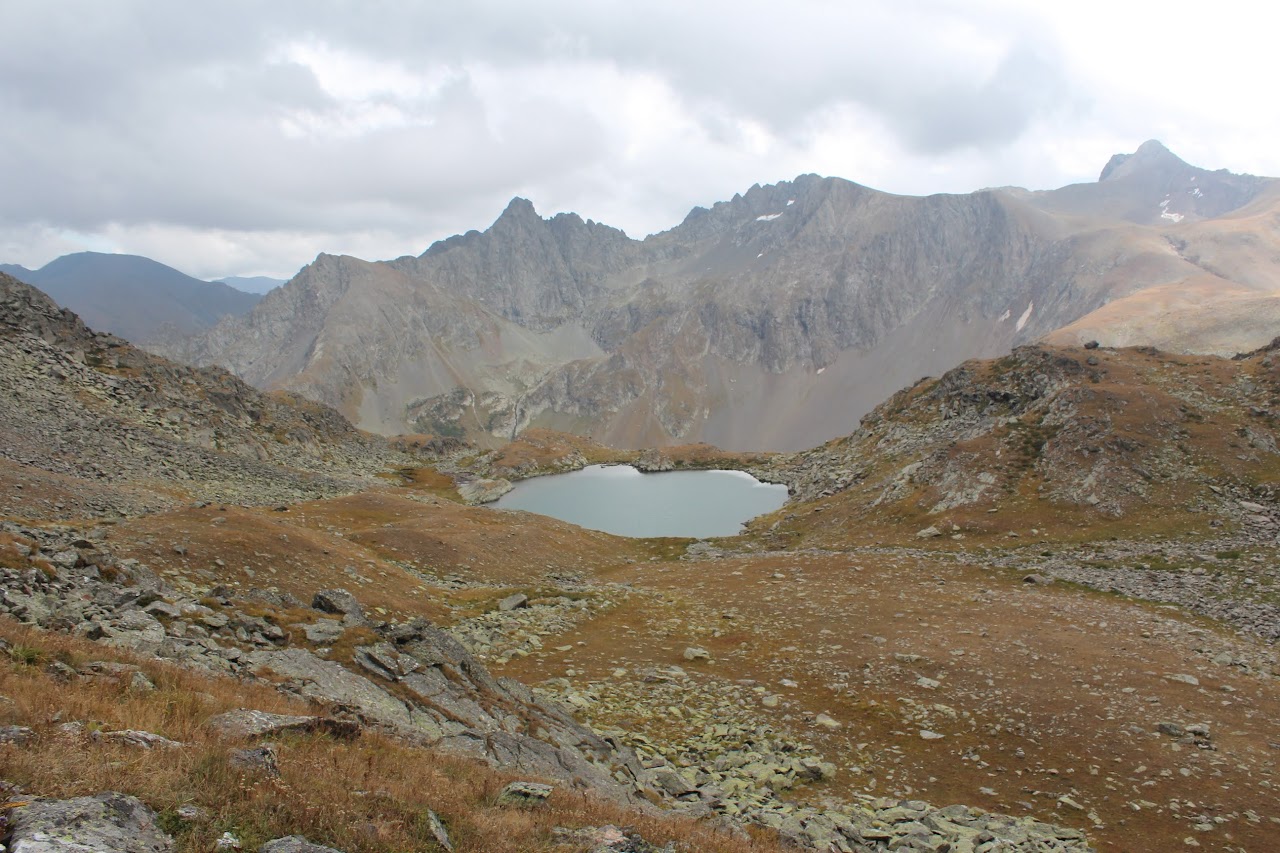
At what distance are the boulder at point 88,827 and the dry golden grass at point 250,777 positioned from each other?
0.26 m

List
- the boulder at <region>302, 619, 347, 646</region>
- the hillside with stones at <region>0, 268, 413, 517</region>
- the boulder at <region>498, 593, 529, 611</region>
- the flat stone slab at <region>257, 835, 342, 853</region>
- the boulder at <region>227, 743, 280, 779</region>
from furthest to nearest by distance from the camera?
the hillside with stones at <region>0, 268, 413, 517</region>
the boulder at <region>498, 593, 529, 611</region>
the boulder at <region>302, 619, 347, 646</region>
the boulder at <region>227, 743, 280, 779</region>
the flat stone slab at <region>257, 835, 342, 853</region>

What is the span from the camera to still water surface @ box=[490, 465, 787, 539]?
331ft

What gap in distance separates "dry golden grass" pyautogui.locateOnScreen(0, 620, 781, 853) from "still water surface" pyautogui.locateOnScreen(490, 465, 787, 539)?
7484cm

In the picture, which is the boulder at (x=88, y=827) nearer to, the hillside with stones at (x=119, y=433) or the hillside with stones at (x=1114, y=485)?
the hillside with stones at (x=119, y=433)

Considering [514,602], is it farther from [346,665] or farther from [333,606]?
[346,665]

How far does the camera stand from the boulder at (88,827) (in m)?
6.22

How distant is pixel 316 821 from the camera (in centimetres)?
822

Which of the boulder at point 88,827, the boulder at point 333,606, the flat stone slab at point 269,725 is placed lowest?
the boulder at point 333,606

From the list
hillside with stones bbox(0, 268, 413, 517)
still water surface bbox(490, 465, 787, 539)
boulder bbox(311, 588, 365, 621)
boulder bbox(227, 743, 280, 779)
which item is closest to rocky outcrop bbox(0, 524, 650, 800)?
boulder bbox(311, 588, 365, 621)

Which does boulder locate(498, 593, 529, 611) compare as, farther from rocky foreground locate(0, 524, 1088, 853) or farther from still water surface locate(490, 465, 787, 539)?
still water surface locate(490, 465, 787, 539)

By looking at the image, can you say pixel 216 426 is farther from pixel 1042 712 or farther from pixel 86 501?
pixel 1042 712

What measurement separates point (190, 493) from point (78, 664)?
5403cm

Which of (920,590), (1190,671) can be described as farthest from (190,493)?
(1190,671)

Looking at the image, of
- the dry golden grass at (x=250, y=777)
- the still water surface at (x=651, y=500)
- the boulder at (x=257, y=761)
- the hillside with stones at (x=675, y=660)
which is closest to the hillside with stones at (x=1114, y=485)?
the hillside with stones at (x=675, y=660)
